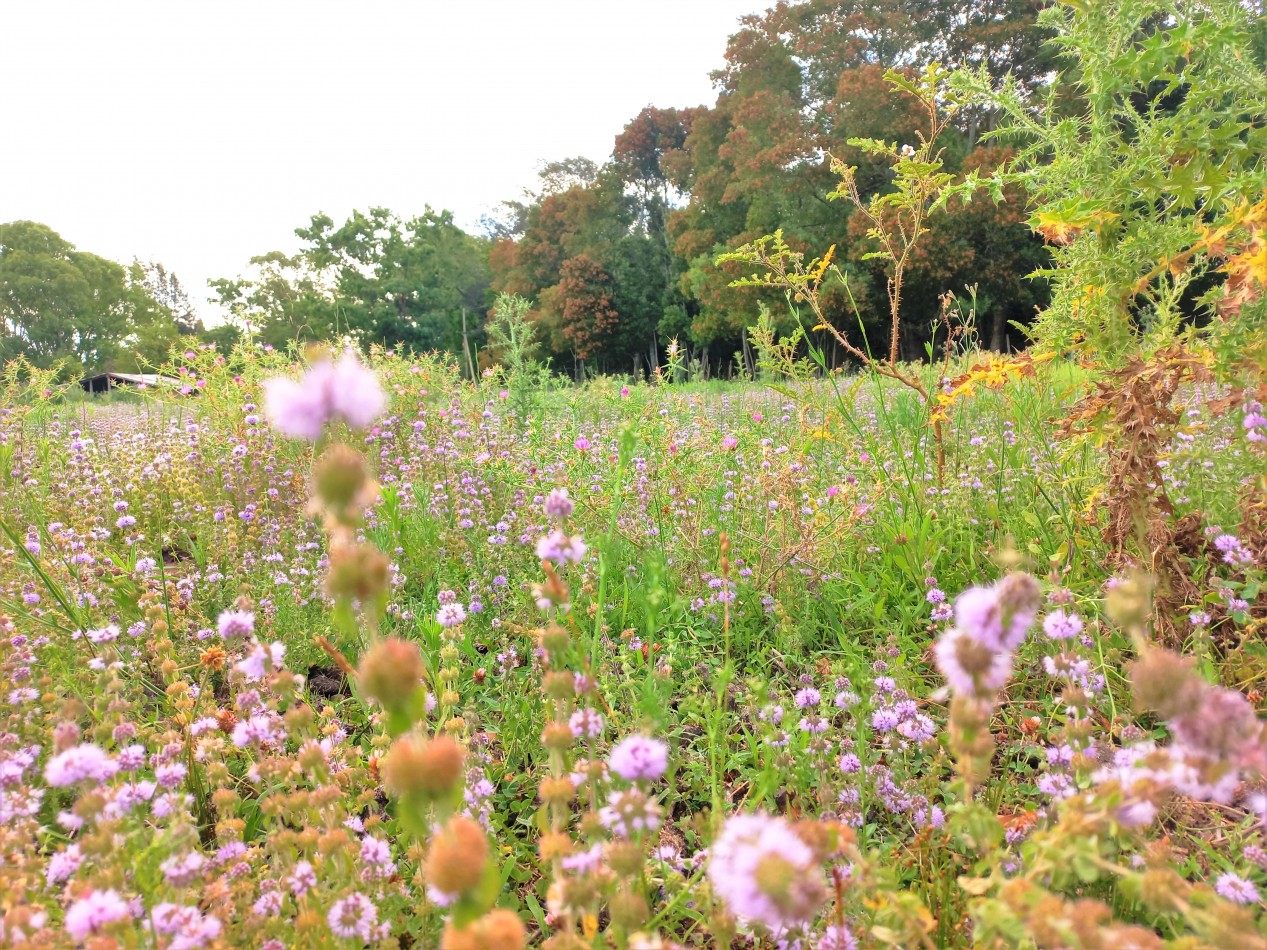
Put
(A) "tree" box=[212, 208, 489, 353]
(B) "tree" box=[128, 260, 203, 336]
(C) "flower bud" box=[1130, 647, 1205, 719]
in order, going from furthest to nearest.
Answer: (B) "tree" box=[128, 260, 203, 336], (A) "tree" box=[212, 208, 489, 353], (C) "flower bud" box=[1130, 647, 1205, 719]

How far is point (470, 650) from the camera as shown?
2467mm

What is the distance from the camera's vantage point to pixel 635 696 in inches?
66.5

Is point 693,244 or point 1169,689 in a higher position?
point 693,244

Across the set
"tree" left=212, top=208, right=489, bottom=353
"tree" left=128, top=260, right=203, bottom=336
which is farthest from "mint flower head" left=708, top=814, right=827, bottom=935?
"tree" left=128, top=260, right=203, bottom=336

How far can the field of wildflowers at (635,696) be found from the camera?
66 cm

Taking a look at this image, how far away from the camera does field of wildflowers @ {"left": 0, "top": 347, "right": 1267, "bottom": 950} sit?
0.66m

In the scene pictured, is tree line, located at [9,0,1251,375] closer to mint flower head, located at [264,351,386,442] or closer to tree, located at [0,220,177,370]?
tree, located at [0,220,177,370]

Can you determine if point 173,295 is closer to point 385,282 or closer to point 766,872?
point 385,282

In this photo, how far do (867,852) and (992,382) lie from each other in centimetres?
173

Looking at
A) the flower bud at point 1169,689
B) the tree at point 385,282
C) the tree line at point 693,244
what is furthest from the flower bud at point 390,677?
the tree at point 385,282

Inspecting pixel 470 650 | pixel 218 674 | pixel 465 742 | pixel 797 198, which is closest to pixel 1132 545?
pixel 465 742

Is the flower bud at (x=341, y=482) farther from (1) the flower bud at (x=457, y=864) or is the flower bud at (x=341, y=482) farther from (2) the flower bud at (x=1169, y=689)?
(2) the flower bud at (x=1169, y=689)

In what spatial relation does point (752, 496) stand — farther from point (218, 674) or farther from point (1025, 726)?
point (218, 674)

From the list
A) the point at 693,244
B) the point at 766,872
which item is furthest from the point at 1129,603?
the point at 693,244
